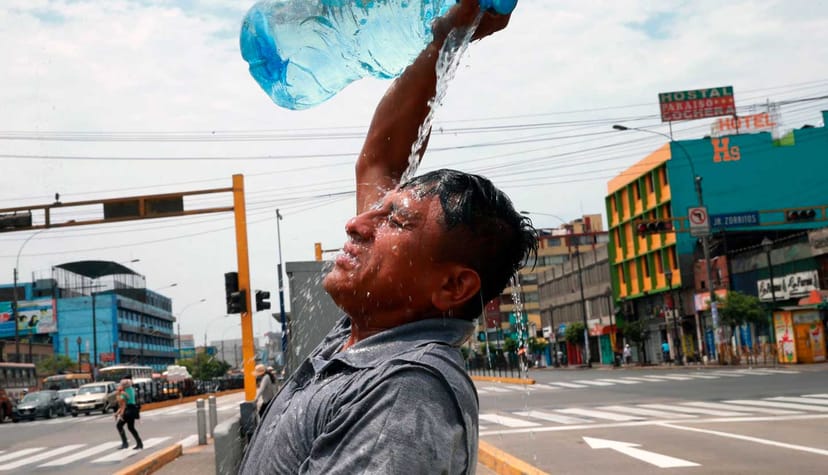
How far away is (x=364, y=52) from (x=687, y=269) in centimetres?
5804

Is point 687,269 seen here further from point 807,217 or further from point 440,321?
point 440,321

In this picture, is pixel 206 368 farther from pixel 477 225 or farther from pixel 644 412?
pixel 477 225

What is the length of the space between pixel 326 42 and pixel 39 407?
4284 cm

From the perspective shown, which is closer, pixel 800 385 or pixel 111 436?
pixel 800 385

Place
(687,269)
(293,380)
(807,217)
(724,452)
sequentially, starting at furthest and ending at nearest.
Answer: (687,269)
(807,217)
(724,452)
(293,380)

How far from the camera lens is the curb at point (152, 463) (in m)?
13.6

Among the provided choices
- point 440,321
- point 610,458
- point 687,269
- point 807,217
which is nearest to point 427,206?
point 440,321

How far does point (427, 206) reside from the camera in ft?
5.74

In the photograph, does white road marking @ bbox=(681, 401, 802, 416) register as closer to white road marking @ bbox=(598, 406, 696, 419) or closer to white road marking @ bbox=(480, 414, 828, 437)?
white road marking @ bbox=(480, 414, 828, 437)

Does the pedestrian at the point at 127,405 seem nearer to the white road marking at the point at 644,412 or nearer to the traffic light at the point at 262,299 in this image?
the traffic light at the point at 262,299

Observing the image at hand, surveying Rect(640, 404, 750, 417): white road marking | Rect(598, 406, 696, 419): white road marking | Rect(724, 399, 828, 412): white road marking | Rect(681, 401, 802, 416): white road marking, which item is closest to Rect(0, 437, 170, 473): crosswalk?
Rect(598, 406, 696, 419): white road marking

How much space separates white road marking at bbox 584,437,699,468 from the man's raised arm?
9709 mm

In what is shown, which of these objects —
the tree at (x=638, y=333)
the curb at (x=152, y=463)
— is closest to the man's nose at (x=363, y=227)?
the curb at (x=152, y=463)

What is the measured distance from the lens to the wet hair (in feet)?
5.68
